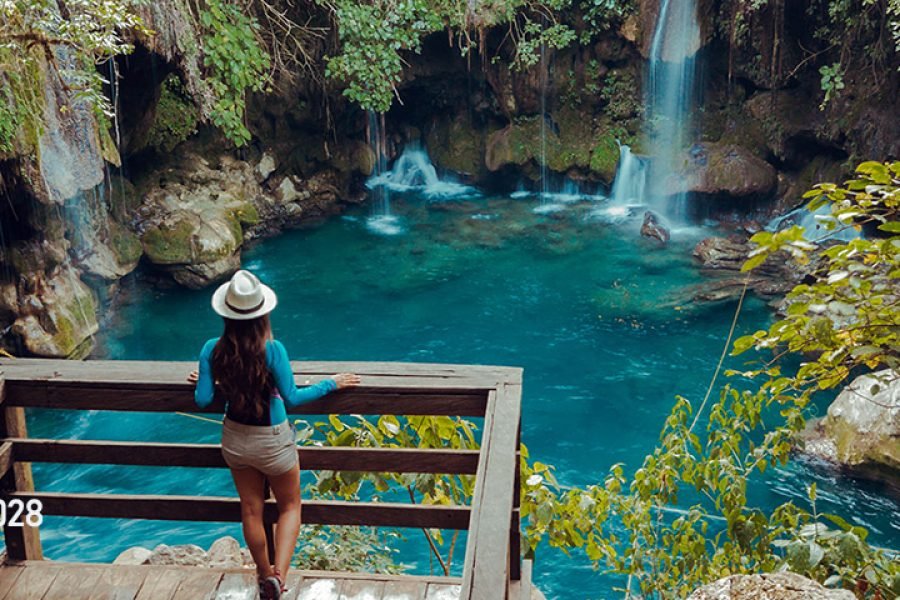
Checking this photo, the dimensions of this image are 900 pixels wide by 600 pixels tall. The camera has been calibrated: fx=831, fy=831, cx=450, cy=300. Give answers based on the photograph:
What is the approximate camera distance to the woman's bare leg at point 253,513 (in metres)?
3.02

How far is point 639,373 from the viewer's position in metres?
10.5

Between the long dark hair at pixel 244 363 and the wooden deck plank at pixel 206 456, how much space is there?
0.98 ft

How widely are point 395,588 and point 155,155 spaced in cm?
1196

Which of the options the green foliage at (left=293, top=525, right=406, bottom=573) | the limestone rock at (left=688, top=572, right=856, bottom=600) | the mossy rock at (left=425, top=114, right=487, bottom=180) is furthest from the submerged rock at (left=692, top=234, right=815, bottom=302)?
the limestone rock at (left=688, top=572, right=856, bottom=600)

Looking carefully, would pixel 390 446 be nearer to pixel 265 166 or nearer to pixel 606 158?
pixel 265 166

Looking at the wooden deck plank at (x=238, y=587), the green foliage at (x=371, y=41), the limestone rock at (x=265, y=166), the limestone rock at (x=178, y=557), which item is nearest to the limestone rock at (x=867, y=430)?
the limestone rock at (x=178, y=557)

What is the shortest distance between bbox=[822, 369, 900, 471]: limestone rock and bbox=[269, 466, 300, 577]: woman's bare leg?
255 inches

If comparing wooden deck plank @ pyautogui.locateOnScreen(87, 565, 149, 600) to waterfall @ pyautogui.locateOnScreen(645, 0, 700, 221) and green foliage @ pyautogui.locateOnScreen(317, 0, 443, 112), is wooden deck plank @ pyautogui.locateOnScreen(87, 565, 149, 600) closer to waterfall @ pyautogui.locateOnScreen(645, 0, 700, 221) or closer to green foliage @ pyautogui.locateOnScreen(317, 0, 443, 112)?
green foliage @ pyautogui.locateOnScreen(317, 0, 443, 112)

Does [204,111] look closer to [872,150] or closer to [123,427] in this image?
[123,427]

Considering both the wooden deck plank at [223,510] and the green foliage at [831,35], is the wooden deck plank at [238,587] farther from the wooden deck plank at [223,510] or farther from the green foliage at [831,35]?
the green foliage at [831,35]

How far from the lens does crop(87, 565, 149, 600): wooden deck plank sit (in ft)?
10.2

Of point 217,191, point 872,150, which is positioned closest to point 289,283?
point 217,191

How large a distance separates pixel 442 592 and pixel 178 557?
2.61 metres

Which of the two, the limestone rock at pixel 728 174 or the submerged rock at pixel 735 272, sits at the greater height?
the limestone rock at pixel 728 174
